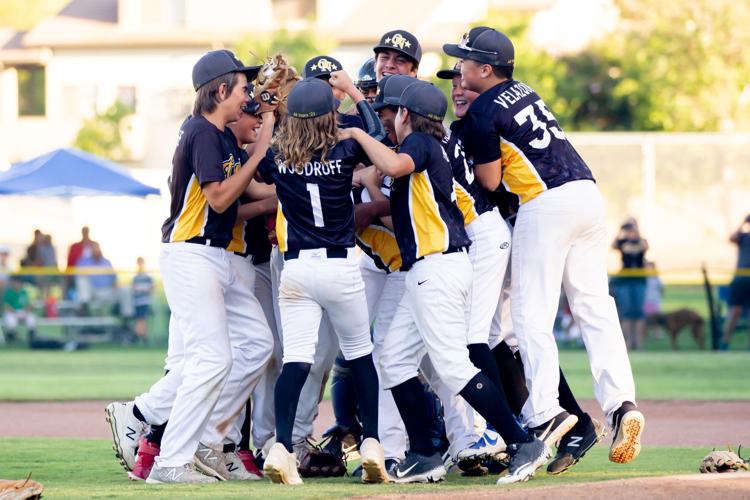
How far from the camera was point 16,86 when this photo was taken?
46531 mm

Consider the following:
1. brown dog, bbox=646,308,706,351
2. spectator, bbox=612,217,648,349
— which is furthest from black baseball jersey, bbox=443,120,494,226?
brown dog, bbox=646,308,706,351

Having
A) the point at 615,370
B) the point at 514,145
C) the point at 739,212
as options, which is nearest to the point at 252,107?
the point at 514,145

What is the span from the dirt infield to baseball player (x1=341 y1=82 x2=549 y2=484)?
2.94 metres

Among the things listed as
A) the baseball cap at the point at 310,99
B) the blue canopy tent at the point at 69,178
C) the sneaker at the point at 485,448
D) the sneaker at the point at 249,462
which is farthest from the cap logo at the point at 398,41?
the blue canopy tent at the point at 69,178

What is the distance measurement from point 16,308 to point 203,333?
530 inches

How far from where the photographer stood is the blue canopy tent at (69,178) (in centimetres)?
1972

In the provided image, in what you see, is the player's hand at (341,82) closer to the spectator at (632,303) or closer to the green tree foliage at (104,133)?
the spectator at (632,303)

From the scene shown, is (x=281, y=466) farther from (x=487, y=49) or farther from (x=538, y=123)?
(x=487, y=49)

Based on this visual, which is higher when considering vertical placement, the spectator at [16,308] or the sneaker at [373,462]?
the sneaker at [373,462]

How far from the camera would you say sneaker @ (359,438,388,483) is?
21.9 feet

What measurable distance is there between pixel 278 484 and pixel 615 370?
1.95 m

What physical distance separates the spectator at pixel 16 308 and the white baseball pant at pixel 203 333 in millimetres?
13055

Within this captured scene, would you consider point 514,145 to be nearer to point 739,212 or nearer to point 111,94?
point 739,212

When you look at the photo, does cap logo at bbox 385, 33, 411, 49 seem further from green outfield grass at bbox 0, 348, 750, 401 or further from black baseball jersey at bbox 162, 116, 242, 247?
green outfield grass at bbox 0, 348, 750, 401
